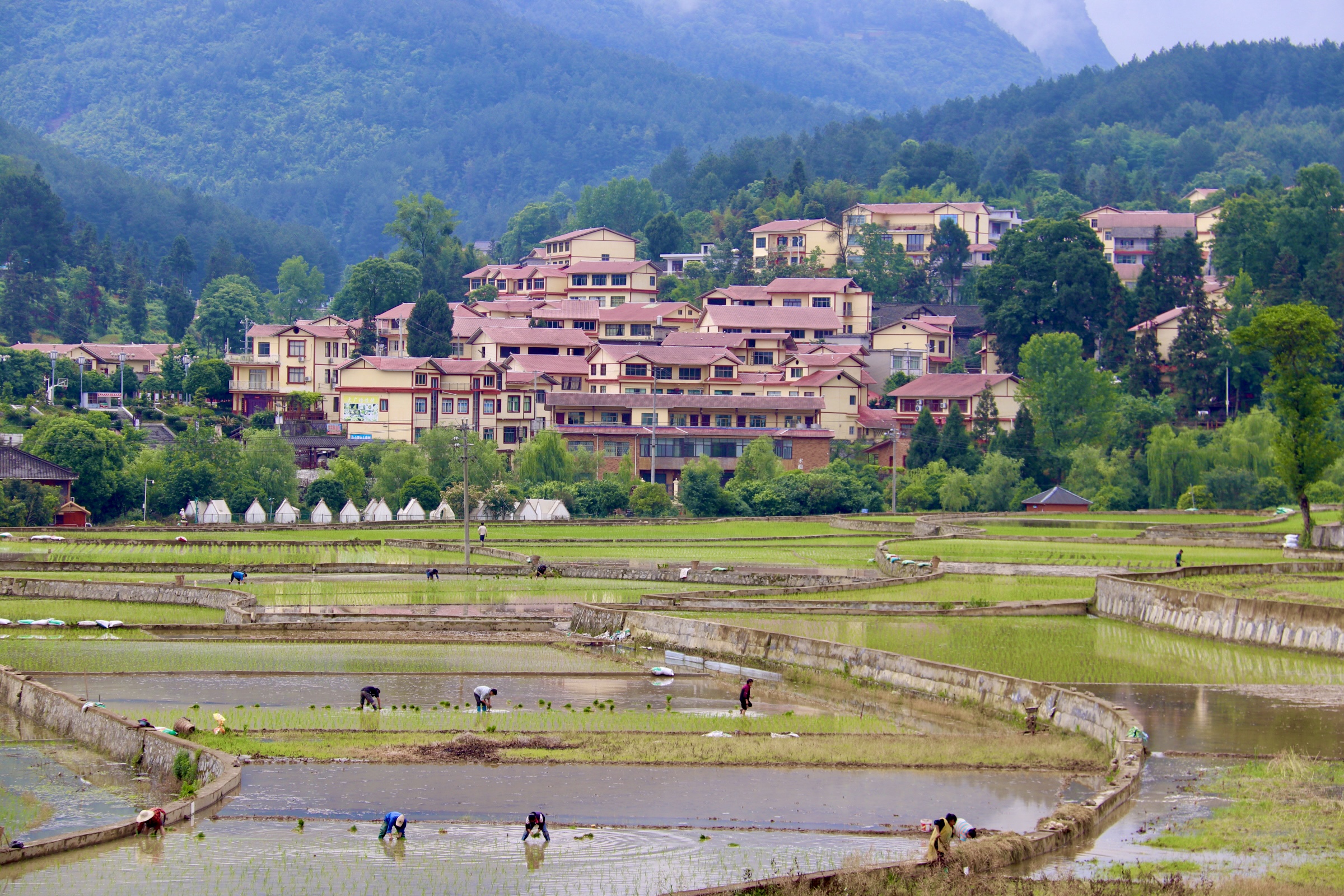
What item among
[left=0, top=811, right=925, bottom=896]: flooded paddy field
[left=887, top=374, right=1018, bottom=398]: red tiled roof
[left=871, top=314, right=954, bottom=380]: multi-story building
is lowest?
[left=0, top=811, right=925, bottom=896]: flooded paddy field

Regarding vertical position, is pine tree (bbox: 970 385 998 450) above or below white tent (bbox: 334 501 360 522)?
above

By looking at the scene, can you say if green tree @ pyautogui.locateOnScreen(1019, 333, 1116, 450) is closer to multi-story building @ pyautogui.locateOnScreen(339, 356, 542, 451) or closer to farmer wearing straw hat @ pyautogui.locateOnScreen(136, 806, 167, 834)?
multi-story building @ pyautogui.locateOnScreen(339, 356, 542, 451)

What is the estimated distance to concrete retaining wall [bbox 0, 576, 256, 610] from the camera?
4550cm

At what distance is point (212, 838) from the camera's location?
20531mm

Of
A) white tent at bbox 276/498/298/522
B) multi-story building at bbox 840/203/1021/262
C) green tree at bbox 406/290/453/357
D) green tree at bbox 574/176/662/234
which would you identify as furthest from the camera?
green tree at bbox 574/176/662/234

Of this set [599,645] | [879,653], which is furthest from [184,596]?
[879,653]

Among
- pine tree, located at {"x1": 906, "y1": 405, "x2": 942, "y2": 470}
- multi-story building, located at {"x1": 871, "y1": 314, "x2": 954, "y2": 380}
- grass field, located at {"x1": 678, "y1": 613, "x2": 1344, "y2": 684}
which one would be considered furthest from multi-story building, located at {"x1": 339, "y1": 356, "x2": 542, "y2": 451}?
grass field, located at {"x1": 678, "y1": 613, "x2": 1344, "y2": 684}

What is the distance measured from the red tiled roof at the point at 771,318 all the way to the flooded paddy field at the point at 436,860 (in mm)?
93665

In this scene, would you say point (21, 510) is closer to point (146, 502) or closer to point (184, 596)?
point (146, 502)

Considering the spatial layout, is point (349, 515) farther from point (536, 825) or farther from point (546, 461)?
point (536, 825)

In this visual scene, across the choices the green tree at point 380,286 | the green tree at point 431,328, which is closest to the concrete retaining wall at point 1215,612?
the green tree at point 431,328

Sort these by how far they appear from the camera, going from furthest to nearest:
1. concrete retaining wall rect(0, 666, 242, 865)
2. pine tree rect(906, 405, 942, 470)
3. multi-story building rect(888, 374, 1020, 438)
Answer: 1. multi-story building rect(888, 374, 1020, 438)
2. pine tree rect(906, 405, 942, 470)
3. concrete retaining wall rect(0, 666, 242, 865)

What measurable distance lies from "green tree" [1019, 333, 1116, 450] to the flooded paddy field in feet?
248

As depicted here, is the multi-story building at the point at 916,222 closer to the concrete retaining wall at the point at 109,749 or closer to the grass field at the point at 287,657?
the grass field at the point at 287,657
